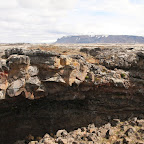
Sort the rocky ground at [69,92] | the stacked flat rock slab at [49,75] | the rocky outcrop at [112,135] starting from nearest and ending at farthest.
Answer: the rocky outcrop at [112,135] → the stacked flat rock slab at [49,75] → the rocky ground at [69,92]

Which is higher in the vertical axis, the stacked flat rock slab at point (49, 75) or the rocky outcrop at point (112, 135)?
the stacked flat rock slab at point (49, 75)

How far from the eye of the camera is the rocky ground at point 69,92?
1981cm

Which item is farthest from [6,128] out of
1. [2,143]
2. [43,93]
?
[43,93]

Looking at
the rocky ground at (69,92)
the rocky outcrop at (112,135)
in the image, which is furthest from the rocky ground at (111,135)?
the rocky ground at (69,92)

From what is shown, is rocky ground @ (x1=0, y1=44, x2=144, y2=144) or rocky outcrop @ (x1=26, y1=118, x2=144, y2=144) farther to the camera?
rocky ground @ (x1=0, y1=44, x2=144, y2=144)

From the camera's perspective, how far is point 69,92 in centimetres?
2328

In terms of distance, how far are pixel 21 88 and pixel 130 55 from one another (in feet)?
50.3

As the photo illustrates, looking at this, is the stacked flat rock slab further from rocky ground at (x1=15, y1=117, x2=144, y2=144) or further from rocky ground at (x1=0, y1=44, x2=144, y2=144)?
rocky ground at (x1=15, y1=117, x2=144, y2=144)

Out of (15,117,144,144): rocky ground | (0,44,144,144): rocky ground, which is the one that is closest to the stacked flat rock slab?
(0,44,144,144): rocky ground

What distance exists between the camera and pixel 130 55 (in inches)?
945

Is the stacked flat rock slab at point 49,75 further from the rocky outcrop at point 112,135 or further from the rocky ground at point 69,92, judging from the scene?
the rocky outcrop at point 112,135

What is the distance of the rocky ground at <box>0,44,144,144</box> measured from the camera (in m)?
19.8

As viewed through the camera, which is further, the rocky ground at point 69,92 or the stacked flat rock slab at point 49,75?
the rocky ground at point 69,92

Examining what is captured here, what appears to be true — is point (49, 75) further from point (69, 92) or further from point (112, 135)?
point (112, 135)
